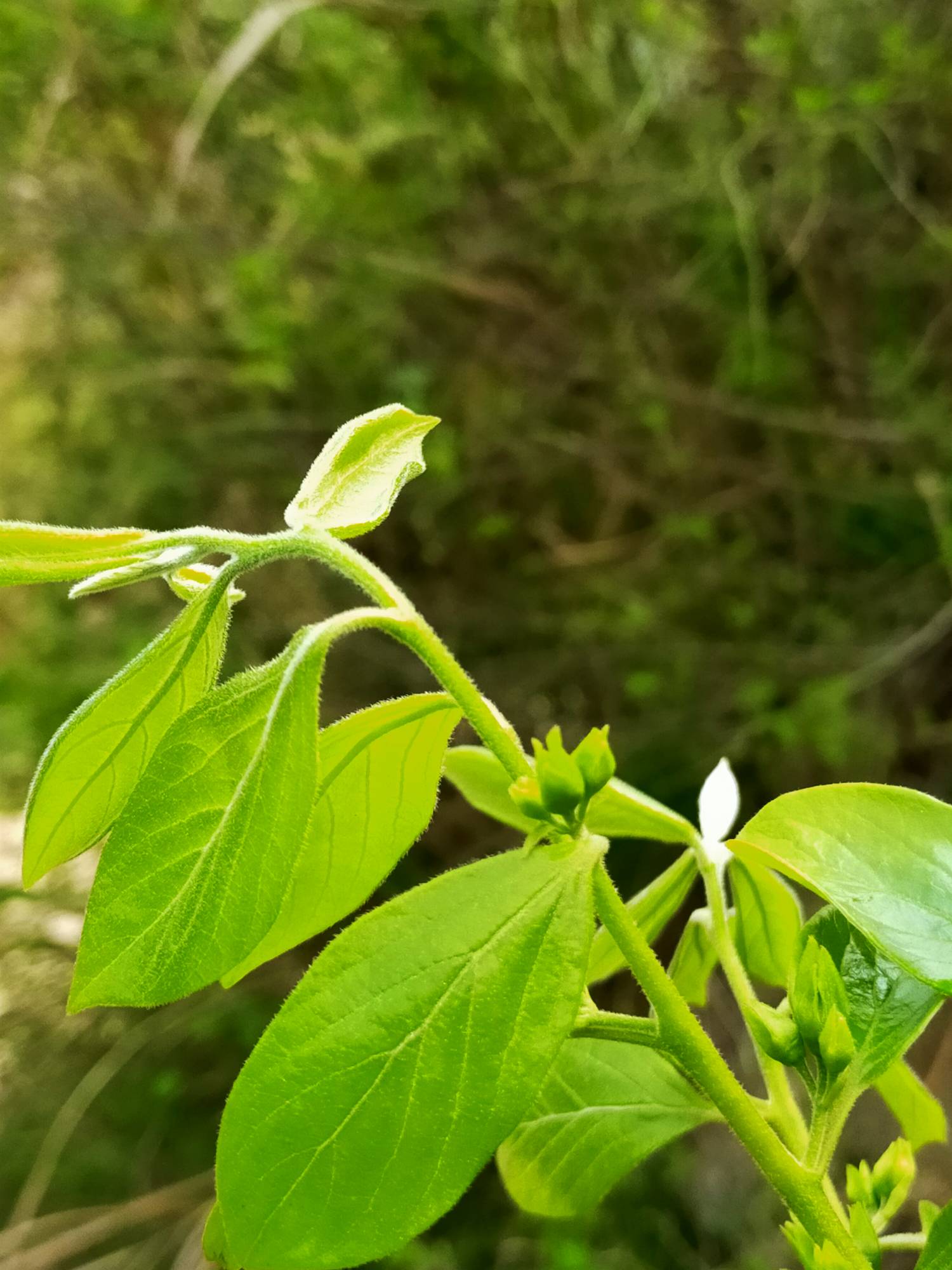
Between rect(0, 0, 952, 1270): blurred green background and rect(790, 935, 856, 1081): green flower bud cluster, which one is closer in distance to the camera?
rect(790, 935, 856, 1081): green flower bud cluster

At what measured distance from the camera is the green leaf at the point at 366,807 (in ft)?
0.71

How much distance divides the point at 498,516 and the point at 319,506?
101 centimetres

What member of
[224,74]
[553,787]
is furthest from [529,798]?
[224,74]

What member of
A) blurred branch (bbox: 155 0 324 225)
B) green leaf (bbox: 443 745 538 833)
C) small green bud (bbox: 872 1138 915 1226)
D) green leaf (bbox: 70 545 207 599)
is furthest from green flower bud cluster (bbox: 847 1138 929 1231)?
blurred branch (bbox: 155 0 324 225)

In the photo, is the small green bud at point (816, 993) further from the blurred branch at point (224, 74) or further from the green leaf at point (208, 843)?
the blurred branch at point (224, 74)

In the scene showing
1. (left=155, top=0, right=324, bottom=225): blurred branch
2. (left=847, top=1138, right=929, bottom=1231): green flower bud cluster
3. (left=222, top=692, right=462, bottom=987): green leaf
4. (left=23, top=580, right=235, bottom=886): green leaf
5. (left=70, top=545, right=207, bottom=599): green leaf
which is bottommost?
(left=847, top=1138, right=929, bottom=1231): green flower bud cluster

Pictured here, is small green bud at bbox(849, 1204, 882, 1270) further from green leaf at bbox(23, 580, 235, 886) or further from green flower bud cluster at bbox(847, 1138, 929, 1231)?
green leaf at bbox(23, 580, 235, 886)

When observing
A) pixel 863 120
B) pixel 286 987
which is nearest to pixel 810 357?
pixel 863 120

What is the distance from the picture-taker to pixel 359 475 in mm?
220

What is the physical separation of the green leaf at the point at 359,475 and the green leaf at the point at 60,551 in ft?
0.11

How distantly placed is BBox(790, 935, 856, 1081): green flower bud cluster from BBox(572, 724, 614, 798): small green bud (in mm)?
61

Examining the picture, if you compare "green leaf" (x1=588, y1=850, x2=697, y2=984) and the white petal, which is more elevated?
the white petal

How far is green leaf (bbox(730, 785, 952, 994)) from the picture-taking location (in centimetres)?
19

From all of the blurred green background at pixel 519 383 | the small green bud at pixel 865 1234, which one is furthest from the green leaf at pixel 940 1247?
the blurred green background at pixel 519 383
